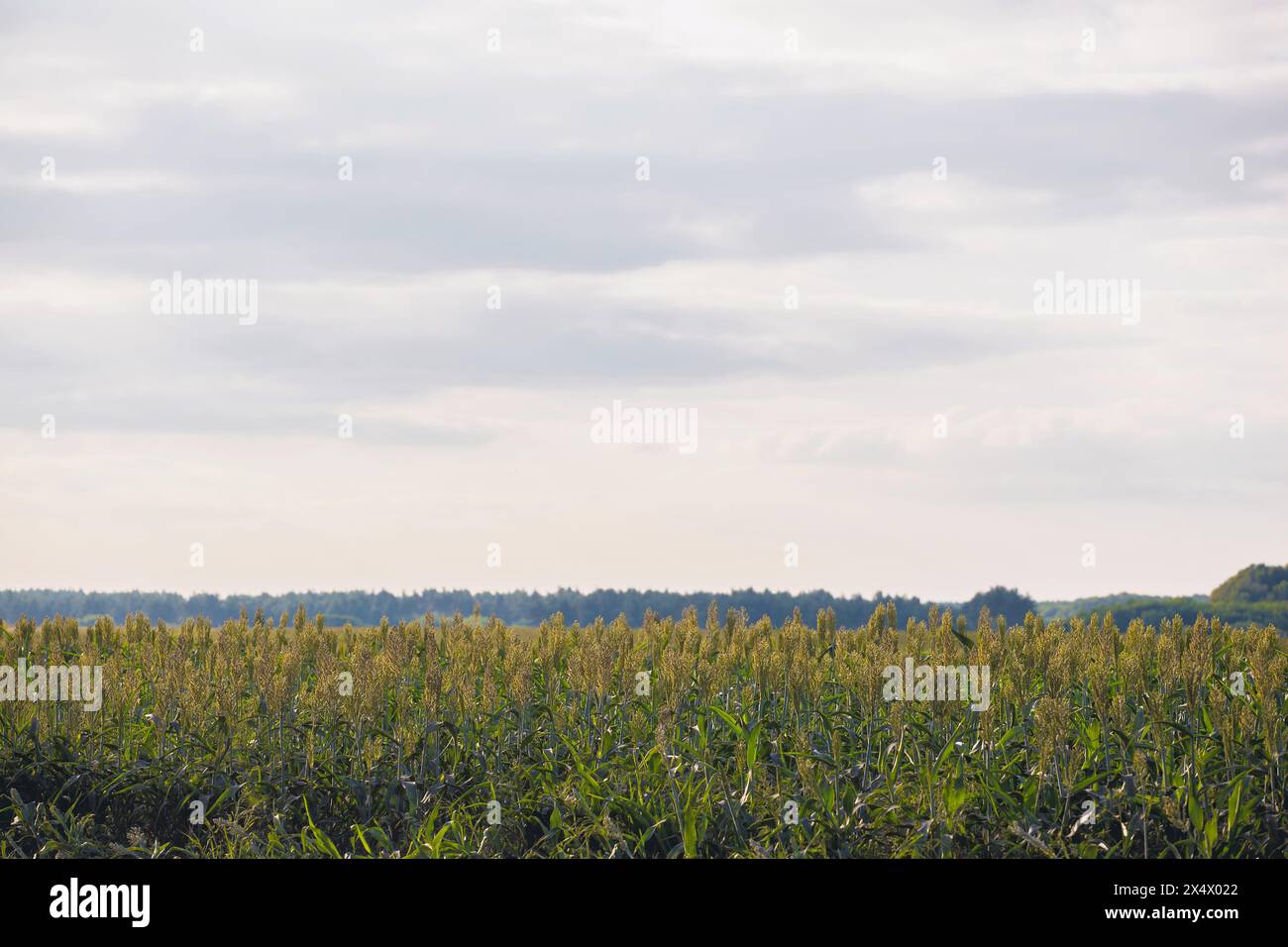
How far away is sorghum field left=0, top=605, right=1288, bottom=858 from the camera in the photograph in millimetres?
10266

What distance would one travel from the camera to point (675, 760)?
11086 millimetres

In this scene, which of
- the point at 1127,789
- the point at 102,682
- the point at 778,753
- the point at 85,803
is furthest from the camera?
the point at 102,682

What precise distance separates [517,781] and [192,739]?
3831 millimetres

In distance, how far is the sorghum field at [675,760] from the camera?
404 inches

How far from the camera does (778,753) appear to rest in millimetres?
11359
